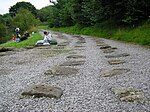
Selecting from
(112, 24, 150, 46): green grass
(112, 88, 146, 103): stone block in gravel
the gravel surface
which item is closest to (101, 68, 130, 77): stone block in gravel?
the gravel surface

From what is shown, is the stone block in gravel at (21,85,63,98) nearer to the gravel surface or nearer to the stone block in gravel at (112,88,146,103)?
the gravel surface

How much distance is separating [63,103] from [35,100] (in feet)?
2.20

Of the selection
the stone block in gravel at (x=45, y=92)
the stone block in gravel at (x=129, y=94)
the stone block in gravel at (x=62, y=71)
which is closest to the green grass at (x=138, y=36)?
the stone block in gravel at (x=62, y=71)

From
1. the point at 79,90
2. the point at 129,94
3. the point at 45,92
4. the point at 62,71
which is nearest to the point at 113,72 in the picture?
the point at 62,71

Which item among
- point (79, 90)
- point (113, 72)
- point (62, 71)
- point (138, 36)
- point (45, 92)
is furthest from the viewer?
point (138, 36)

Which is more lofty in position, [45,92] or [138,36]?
[138,36]

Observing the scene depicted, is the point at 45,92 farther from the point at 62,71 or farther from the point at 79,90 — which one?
the point at 62,71

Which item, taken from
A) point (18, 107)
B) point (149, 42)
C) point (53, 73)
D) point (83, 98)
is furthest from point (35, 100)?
point (149, 42)

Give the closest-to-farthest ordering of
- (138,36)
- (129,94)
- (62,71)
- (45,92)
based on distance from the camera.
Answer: (129,94) < (45,92) < (62,71) < (138,36)

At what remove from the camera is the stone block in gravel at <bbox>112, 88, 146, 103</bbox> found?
→ 499 cm

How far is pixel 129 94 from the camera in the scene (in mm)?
5293

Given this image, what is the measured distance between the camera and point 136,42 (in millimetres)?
17922

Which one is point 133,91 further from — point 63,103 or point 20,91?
point 20,91

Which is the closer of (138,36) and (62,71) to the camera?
(62,71)
